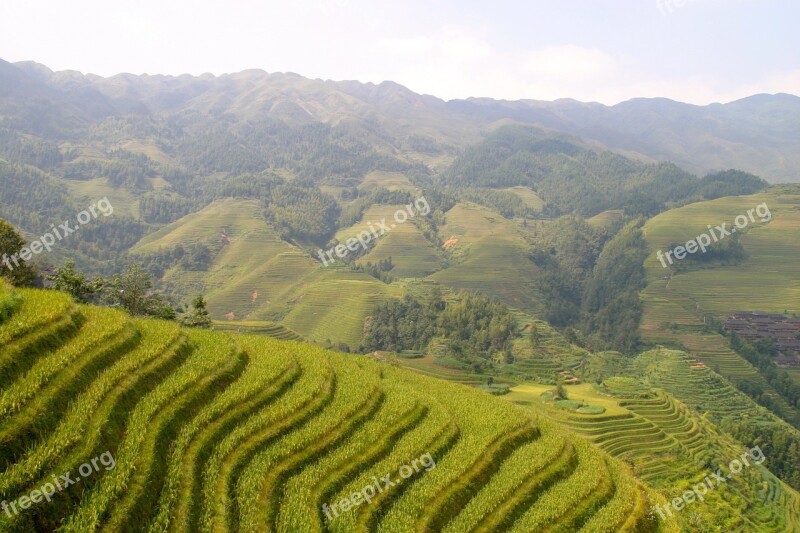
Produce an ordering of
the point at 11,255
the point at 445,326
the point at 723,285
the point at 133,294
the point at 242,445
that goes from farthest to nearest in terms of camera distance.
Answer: the point at 723,285, the point at 445,326, the point at 133,294, the point at 11,255, the point at 242,445

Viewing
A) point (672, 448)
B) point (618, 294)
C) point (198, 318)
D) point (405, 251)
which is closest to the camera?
point (198, 318)

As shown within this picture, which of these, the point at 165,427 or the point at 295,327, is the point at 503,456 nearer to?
the point at 165,427

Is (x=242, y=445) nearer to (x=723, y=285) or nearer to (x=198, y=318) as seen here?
(x=198, y=318)

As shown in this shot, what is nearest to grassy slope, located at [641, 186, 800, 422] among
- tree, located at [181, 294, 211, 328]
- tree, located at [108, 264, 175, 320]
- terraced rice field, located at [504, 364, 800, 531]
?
terraced rice field, located at [504, 364, 800, 531]

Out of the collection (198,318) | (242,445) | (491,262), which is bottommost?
(491,262)

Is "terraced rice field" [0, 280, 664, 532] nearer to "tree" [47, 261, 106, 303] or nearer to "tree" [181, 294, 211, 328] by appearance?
"tree" [181, 294, 211, 328]

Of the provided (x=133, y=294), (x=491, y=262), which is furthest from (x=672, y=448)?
(x=491, y=262)

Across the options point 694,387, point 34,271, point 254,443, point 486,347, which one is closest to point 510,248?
point 486,347

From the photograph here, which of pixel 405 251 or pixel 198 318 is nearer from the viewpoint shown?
pixel 198 318
